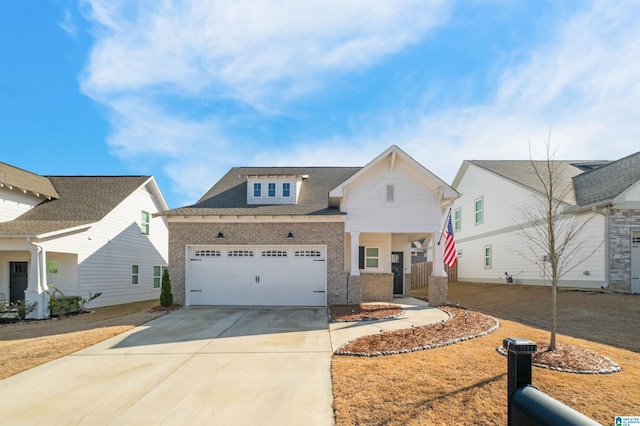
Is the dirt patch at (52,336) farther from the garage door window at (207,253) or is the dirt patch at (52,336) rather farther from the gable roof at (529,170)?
the gable roof at (529,170)

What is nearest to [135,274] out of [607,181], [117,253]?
[117,253]

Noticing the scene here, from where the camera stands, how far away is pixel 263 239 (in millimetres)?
14039

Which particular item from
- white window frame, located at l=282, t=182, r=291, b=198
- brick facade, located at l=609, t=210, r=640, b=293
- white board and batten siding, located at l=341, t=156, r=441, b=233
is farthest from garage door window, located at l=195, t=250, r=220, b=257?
brick facade, located at l=609, t=210, r=640, b=293

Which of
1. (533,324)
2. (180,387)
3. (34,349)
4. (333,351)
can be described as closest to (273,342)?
(333,351)

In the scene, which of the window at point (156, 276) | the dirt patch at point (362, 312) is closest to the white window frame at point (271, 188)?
the dirt patch at point (362, 312)

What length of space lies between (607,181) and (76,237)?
896 inches

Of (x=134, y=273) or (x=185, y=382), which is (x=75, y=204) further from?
(x=185, y=382)

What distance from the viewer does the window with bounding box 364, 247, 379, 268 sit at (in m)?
16.0

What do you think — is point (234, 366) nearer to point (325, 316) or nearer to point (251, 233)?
point (325, 316)

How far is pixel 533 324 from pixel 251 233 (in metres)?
9.97

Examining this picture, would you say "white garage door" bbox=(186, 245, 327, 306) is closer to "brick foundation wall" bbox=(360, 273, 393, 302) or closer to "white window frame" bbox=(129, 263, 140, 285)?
"brick foundation wall" bbox=(360, 273, 393, 302)

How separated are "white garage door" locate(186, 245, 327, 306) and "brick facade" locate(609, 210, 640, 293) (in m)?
11.1

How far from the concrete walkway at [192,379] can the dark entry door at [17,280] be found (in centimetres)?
880

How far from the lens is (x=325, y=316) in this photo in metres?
11.7
